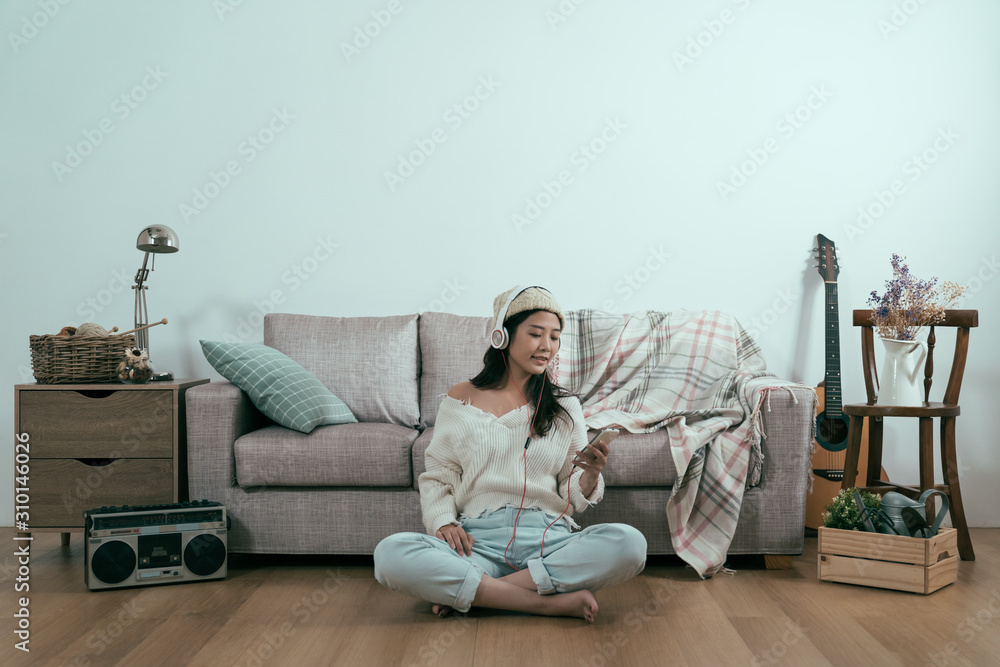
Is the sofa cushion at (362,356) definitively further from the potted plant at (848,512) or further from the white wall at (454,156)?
the potted plant at (848,512)

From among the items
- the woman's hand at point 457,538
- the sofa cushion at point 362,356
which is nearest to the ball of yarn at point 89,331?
the sofa cushion at point 362,356

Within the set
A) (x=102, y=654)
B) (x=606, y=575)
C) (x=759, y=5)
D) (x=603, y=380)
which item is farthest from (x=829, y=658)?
(x=759, y=5)

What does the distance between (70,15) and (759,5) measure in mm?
2787

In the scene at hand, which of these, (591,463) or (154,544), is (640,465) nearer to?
(591,463)

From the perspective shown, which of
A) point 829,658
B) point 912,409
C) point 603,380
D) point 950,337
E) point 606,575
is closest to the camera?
point 829,658

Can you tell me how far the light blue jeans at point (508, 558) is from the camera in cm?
161

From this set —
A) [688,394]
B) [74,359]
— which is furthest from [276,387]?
[688,394]

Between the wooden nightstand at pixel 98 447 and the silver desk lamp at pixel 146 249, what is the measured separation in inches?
9.0

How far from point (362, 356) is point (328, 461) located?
1.82 feet

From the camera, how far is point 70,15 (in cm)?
292

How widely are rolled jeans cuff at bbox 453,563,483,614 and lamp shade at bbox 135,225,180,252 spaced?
1729 mm

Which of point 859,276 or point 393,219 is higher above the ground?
Answer: point 393,219

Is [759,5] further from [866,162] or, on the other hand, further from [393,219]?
[393,219]

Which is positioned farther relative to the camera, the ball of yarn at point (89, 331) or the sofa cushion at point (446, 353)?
the sofa cushion at point (446, 353)
